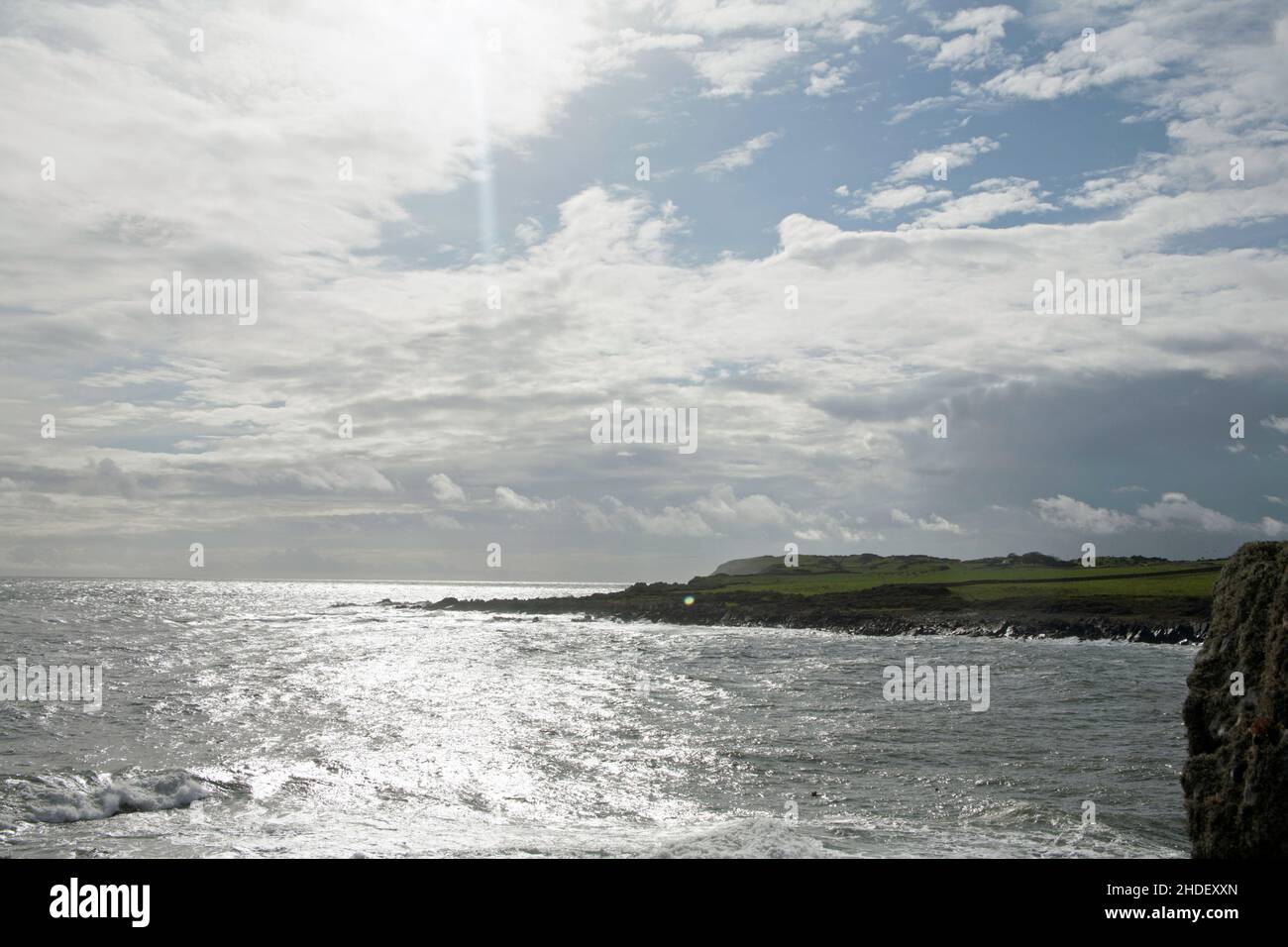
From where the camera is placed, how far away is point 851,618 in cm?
9294

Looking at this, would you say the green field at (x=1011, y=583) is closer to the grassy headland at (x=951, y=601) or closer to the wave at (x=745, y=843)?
the grassy headland at (x=951, y=601)

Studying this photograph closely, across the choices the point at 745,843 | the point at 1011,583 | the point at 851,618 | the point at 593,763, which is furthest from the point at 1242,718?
the point at 1011,583

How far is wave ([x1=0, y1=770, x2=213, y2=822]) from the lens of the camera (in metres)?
20.5

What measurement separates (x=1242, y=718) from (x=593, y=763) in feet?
55.7

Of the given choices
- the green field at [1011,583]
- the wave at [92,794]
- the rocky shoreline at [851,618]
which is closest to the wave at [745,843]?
the wave at [92,794]

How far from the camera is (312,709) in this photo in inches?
1470

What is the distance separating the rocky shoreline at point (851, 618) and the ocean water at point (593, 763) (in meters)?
19.1

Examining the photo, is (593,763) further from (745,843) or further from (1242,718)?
(1242,718)

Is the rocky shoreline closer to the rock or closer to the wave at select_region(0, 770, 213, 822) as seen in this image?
the rock

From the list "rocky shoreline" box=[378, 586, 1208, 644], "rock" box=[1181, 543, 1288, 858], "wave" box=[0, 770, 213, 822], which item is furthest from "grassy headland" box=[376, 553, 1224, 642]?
"wave" box=[0, 770, 213, 822]

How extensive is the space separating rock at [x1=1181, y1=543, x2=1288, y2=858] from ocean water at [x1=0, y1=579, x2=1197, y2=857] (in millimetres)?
2245
